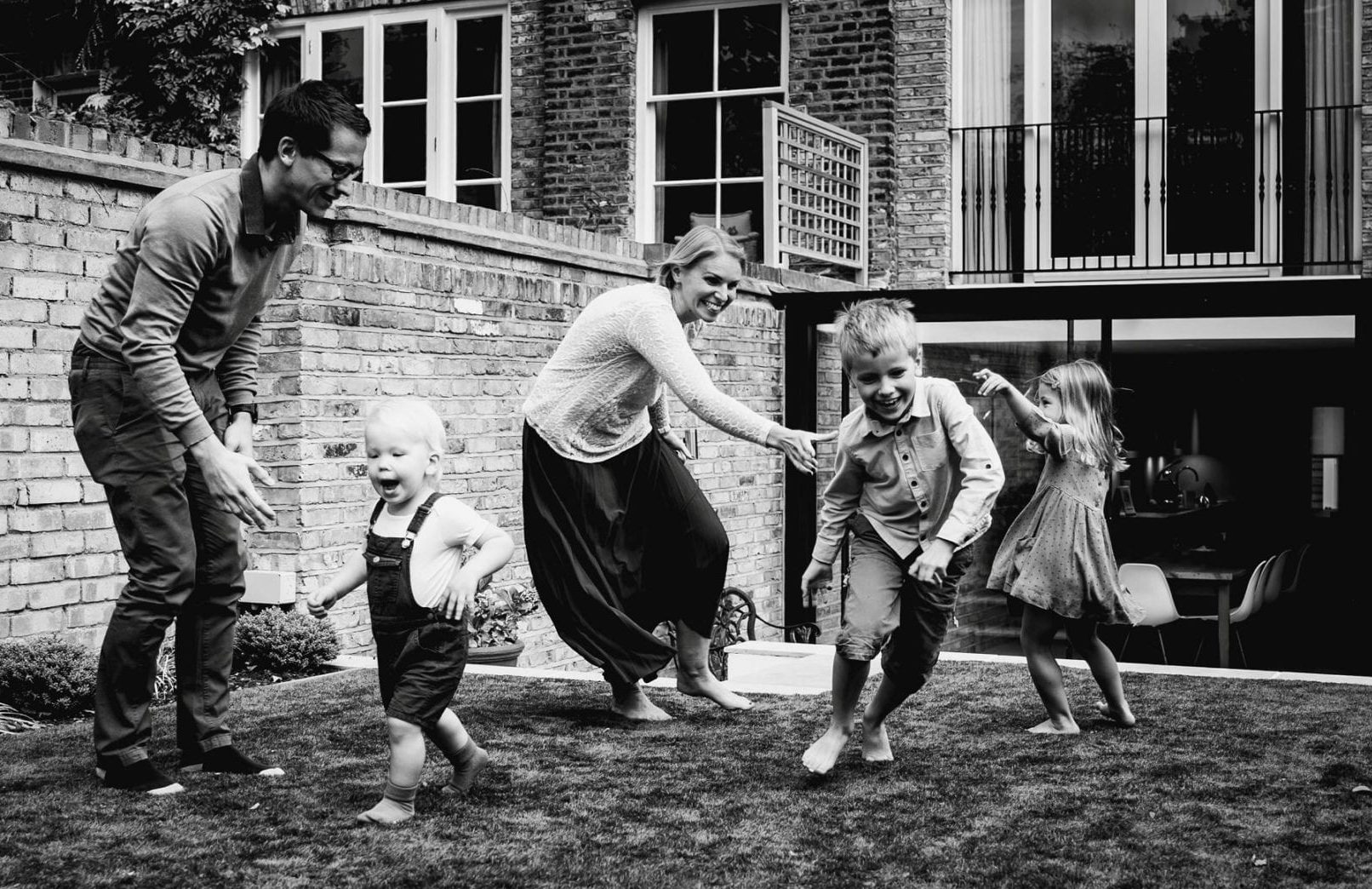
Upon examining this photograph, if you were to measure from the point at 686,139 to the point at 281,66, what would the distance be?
392cm

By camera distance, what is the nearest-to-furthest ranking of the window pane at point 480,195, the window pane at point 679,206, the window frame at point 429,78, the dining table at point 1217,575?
the dining table at point 1217,575 → the window pane at point 679,206 → the window frame at point 429,78 → the window pane at point 480,195

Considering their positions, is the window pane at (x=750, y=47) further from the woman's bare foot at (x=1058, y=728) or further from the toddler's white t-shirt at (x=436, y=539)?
the toddler's white t-shirt at (x=436, y=539)

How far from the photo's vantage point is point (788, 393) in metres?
10.9

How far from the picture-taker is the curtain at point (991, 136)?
12.4m

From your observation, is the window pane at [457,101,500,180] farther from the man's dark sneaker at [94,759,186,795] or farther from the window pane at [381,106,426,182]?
the man's dark sneaker at [94,759,186,795]

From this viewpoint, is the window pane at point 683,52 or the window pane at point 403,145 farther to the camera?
the window pane at point 403,145

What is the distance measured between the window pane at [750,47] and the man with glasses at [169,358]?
9176mm

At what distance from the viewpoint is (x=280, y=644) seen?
622 cm

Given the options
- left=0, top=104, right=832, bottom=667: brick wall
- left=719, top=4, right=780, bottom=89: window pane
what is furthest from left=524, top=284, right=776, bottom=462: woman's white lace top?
left=719, top=4, right=780, bottom=89: window pane

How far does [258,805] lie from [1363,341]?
770 cm

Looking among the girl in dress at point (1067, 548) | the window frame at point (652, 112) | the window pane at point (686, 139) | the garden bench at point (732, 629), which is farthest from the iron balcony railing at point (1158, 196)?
the girl in dress at point (1067, 548)

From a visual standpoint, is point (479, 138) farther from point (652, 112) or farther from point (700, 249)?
point (700, 249)

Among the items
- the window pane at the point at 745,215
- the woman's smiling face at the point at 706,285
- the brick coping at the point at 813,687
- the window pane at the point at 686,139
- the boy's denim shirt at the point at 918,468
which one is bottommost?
the brick coping at the point at 813,687

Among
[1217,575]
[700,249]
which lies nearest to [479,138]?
[1217,575]
